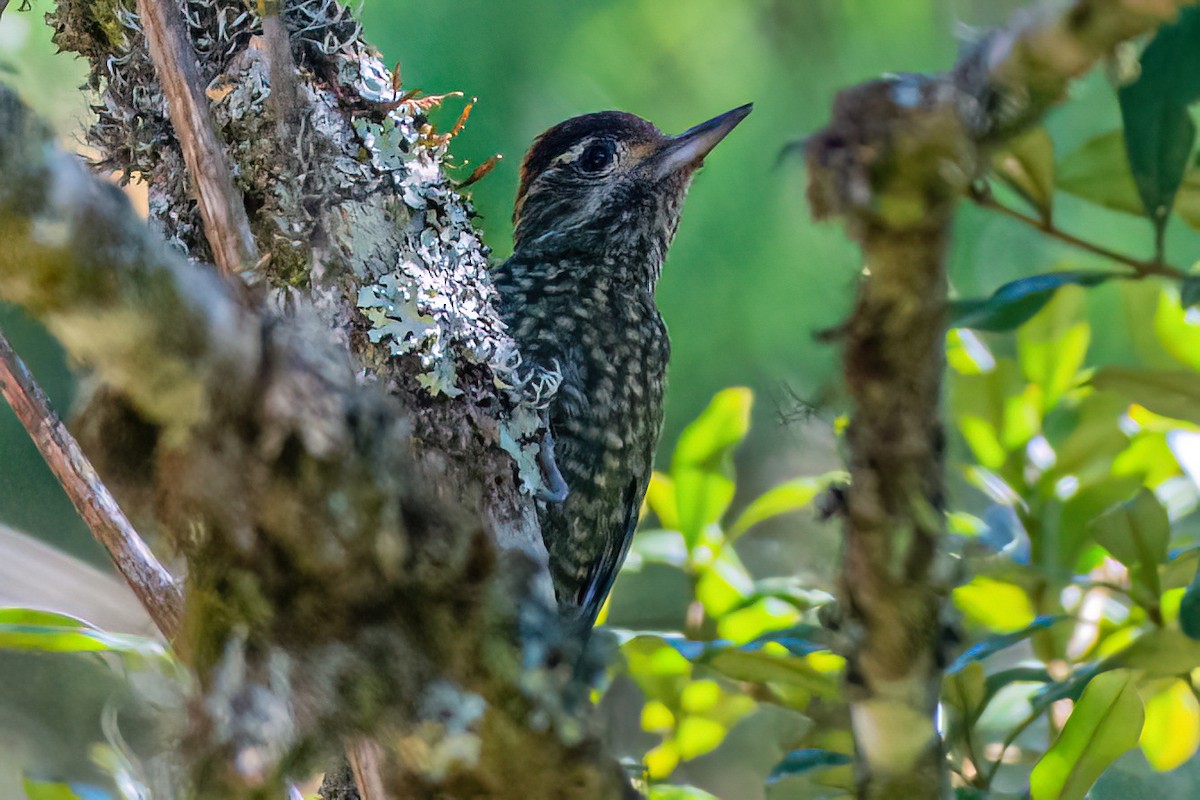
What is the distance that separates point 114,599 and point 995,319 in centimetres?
109

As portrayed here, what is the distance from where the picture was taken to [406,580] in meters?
0.56

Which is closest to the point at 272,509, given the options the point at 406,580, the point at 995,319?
the point at 406,580

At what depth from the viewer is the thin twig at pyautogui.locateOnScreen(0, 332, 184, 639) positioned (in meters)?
0.86

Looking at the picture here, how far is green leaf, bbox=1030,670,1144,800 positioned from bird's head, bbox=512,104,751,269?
113 cm

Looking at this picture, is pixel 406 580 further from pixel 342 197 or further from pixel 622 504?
pixel 622 504

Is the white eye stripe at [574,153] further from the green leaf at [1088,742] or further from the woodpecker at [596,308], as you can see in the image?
the green leaf at [1088,742]

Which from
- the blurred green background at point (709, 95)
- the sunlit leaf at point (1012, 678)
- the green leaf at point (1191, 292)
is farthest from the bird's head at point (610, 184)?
the green leaf at point (1191, 292)

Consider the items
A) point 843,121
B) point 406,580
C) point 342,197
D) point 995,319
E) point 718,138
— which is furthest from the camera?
point 718,138

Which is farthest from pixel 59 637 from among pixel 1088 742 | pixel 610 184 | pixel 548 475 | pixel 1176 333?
pixel 610 184

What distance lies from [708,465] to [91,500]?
0.79 metres

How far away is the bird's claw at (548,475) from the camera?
4.04 ft

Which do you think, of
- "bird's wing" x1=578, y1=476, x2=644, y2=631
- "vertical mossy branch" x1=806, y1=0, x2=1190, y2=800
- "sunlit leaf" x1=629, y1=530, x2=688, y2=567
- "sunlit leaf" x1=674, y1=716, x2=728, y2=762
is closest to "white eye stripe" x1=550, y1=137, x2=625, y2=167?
"bird's wing" x1=578, y1=476, x2=644, y2=631

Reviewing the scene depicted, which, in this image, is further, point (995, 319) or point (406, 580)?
point (995, 319)

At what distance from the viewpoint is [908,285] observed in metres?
0.48
